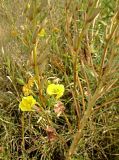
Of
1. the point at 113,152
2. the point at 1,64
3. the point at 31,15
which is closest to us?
the point at 31,15

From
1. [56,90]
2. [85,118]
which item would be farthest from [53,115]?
[85,118]

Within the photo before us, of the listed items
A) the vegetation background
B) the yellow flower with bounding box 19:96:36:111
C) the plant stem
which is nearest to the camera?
the plant stem

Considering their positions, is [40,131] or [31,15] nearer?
[31,15]

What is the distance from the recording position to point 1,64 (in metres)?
1.48

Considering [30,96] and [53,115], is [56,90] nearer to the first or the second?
[30,96]

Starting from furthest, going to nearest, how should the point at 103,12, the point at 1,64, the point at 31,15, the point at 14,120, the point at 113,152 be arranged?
the point at 103,12, the point at 1,64, the point at 14,120, the point at 113,152, the point at 31,15

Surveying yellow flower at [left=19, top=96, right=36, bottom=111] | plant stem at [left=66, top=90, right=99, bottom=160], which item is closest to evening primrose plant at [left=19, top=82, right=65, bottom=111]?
yellow flower at [left=19, top=96, right=36, bottom=111]

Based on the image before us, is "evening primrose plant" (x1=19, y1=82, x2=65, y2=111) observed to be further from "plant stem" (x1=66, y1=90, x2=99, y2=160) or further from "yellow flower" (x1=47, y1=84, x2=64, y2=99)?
"plant stem" (x1=66, y1=90, x2=99, y2=160)

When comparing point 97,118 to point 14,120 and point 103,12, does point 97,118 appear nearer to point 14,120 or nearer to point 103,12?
point 14,120

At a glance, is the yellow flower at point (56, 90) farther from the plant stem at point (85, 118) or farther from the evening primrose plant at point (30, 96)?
the plant stem at point (85, 118)

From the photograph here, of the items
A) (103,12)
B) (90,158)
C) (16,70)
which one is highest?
(103,12)

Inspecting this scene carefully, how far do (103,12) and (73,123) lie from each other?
1.98 ft

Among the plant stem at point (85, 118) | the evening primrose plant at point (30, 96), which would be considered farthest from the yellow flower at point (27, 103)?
the plant stem at point (85, 118)

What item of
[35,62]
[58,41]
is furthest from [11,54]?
[35,62]
